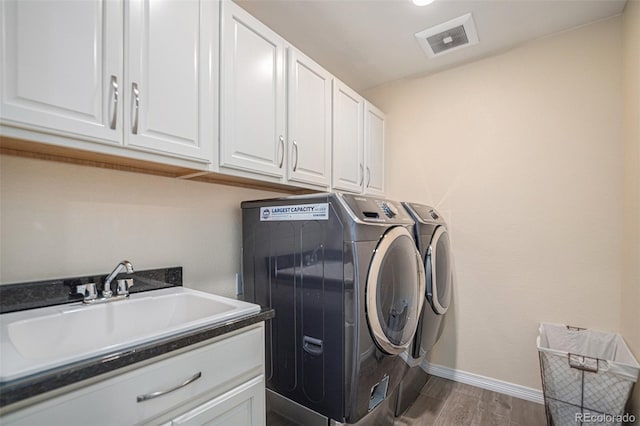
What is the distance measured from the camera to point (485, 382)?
2.29m

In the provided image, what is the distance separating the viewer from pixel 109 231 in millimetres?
1320

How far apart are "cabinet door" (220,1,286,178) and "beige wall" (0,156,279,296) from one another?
1.35 feet

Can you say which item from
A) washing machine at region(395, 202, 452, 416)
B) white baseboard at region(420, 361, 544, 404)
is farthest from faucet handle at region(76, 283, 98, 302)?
white baseboard at region(420, 361, 544, 404)

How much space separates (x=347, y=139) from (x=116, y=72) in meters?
1.52

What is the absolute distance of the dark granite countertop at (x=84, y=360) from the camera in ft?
2.01

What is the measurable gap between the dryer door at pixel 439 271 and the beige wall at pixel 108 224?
4.23 ft

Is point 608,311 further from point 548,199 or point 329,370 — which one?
point 329,370

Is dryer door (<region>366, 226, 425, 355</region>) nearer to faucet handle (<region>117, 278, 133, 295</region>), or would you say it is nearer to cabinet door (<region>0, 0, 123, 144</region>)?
faucet handle (<region>117, 278, 133, 295</region>)

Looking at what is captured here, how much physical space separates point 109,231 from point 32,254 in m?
0.26

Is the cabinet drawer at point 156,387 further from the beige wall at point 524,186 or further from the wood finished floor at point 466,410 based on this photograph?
the beige wall at point 524,186

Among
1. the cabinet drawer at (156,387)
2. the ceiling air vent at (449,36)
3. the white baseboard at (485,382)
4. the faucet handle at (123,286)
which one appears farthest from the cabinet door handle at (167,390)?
the ceiling air vent at (449,36)

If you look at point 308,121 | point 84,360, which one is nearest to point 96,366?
point 84,360

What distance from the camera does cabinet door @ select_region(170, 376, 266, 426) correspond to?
0.93 m

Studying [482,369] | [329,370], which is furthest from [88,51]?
[482,369]
